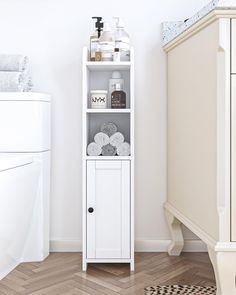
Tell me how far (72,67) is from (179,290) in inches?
50.2

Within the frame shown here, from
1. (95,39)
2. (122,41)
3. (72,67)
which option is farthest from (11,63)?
(122,41)

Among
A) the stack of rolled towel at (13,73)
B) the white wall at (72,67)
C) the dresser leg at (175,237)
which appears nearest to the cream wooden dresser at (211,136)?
the dresser leg at (175,237)

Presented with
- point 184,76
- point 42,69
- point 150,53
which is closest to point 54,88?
point 42,69

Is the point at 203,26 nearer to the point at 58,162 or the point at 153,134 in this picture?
the point at 153,134

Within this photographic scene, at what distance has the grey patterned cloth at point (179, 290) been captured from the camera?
1.57 metres

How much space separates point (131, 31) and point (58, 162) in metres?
0.83

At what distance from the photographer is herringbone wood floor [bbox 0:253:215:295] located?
1.64 meters

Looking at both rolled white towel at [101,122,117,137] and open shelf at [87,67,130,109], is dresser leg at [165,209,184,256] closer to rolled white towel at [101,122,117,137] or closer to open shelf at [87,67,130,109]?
rolled white towel at [101,122,117,137]

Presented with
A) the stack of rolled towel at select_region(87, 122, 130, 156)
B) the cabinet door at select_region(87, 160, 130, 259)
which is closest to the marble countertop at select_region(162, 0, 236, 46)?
the stack of rolled towel at select_region(87, 122, 130, 156)

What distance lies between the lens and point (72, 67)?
85.0 inches

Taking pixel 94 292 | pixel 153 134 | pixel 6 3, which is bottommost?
pixel 94 292

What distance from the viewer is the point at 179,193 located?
1.88 metres

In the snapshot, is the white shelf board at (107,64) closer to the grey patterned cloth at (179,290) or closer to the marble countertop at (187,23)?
the marble countertop at (187,23)

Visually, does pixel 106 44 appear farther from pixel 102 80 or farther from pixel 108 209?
pixel 108 209
